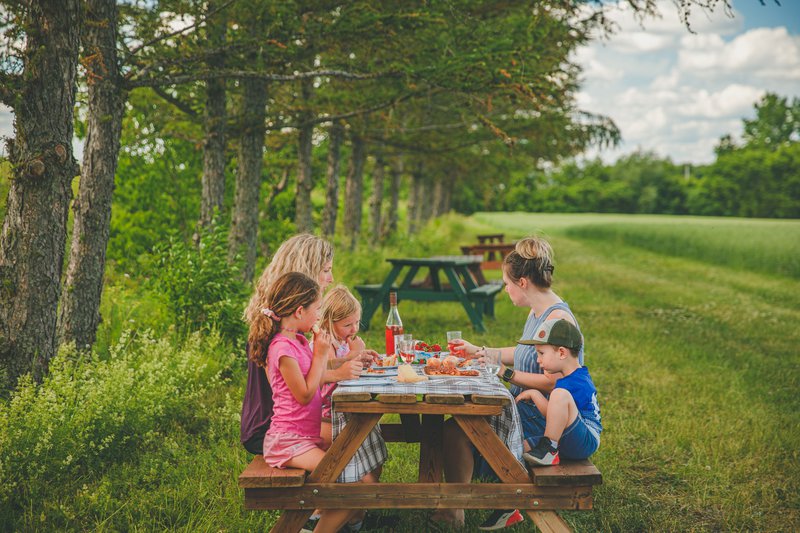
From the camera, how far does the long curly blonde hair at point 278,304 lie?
3.26m

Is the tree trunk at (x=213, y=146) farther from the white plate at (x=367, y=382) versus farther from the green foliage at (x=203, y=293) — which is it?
the white plate at (x=367, y=382)

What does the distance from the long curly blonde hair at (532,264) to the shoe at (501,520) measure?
1.34 m

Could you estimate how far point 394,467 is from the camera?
4.54 meters

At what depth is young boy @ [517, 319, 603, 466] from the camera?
10.8ft

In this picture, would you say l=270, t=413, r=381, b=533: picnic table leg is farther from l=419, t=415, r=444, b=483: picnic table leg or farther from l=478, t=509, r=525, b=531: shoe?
l=478, t=509, r=525, b=531: shoe

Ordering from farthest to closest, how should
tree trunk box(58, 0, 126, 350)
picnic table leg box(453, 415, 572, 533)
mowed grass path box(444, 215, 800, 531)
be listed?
tree trunk box(58, 0, 126, 350) < mowed grass path box(444, 215, 800, 531) < picnic table leg box(453, 415, 572, 533)

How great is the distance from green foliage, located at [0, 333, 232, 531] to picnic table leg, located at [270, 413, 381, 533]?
3.99ft

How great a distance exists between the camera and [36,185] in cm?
453

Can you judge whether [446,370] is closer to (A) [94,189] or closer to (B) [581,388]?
(B) [581,388]

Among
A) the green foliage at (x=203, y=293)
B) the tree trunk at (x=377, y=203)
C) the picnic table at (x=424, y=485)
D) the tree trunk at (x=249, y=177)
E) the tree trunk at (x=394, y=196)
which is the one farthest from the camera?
the tree trunk at (x=394, y=196)

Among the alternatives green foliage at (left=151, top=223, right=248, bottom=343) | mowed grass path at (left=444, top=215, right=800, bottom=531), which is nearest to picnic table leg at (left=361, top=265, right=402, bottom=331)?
mowed grass path at (left=444, top=215, right=800, bottom=531)

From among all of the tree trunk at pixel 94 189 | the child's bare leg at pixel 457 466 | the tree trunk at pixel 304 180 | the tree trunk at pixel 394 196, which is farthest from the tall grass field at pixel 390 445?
the tree trunk at pixel 394 196

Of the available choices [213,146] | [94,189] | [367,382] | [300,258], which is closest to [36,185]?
[94,189]

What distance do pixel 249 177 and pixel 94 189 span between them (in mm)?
3812
